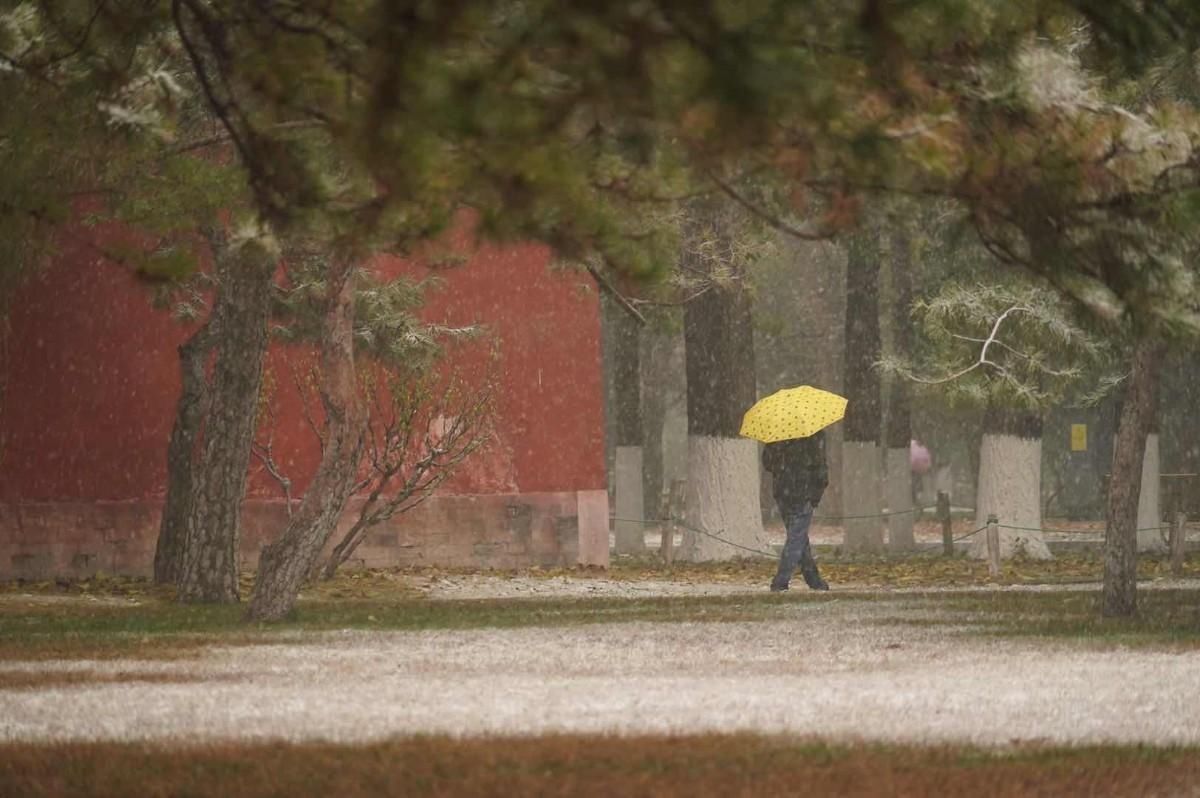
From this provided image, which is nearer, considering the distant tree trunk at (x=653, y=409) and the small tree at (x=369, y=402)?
the small tree at (x=369, y=402)

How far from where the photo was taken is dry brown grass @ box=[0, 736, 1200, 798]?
26.1 feet

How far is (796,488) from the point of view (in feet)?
76.5

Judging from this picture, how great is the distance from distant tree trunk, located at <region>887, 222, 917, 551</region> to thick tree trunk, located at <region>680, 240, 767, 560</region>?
482 centimetres

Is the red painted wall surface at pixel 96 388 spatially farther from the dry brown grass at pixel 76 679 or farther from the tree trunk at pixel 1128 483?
the dry brown grass at pixel 76 679

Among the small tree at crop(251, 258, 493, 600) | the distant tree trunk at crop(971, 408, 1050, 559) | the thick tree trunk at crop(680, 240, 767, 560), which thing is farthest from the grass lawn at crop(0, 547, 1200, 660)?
the distant tree trunk at crop(971, 408, 1050, 559)

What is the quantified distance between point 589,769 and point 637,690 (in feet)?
11.3

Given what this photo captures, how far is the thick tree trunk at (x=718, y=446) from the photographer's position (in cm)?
3195

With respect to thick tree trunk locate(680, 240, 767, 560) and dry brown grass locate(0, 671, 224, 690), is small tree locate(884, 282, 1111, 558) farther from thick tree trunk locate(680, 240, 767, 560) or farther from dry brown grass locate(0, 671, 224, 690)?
dry brown grass locate(0, 671, 224, 690)

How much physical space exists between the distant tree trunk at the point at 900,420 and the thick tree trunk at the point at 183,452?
15445 mm

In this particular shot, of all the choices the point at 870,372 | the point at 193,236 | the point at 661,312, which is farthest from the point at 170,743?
the point at 870,372

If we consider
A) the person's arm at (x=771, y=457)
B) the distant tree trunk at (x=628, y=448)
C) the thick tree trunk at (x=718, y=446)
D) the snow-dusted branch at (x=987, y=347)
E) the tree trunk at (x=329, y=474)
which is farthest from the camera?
the distant tree trunk at (x=628, y=448)

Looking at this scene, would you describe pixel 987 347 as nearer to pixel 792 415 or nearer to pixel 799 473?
pixel 799 473

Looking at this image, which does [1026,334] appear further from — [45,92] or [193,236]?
[45,92]

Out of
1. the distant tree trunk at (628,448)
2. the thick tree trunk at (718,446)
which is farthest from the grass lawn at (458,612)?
the distant tree trunk at (628,448)
